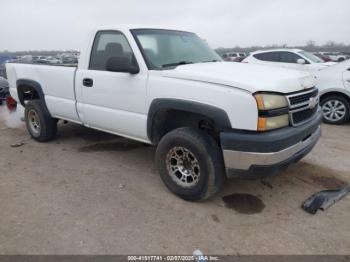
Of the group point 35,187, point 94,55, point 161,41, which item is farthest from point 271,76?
point 35,187

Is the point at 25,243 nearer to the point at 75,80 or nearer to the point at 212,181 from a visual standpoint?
the point at 212,181

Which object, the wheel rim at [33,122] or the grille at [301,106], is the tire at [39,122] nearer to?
the wheel rim at [33,122]

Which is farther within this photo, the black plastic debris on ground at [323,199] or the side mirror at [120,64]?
the side mirror at [120,64]

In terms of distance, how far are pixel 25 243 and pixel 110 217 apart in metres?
0.81

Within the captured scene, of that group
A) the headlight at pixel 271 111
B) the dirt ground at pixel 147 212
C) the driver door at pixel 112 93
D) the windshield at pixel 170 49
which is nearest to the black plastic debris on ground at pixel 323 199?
the dirt ground at pixel 147 212

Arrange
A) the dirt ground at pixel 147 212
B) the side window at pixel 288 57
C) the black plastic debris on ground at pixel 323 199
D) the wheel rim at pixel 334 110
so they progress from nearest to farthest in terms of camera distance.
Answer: the dirt ground at pixel 147 212 → the black plastic debris on ground at pixel 323 199 → the wheel rim at pixel 334 110 → the side window at pixel 288 57

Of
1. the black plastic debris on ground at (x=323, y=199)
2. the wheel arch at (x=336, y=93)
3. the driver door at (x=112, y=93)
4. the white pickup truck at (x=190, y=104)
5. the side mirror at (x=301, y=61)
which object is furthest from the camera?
the side mirror at (x=301, y=61)

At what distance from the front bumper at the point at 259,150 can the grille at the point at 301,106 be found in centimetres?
12

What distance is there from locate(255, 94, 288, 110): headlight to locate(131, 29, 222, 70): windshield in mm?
1316

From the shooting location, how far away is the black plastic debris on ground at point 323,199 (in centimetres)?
332

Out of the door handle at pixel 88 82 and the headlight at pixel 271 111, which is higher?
the door handle at pixel 88 82

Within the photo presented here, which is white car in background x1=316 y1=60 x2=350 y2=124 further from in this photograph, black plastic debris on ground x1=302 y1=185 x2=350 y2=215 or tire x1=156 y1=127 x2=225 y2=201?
tire x1=156 y1=127 x2=225 y2=201

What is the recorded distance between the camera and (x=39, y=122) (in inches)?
219

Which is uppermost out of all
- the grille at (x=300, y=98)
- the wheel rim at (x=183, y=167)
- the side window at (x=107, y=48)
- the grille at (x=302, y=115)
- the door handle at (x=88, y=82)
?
the side window at (x=107, y=48)
